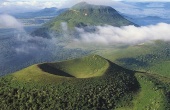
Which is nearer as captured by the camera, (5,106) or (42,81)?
(5,106)

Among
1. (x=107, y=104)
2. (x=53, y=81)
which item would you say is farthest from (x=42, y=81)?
(x=107, y=104)

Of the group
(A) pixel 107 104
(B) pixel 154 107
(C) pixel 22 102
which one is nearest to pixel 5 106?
(C) pixel 22 102

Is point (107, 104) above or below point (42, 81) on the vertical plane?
below

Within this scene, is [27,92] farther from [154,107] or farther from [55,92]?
[154,107]

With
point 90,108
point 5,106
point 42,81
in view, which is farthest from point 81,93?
point 5,106

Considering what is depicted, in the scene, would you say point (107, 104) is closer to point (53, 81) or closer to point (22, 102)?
point (53, 81)

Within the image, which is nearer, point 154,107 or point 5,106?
point 5,106

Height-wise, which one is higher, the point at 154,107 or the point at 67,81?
the point at 67,81

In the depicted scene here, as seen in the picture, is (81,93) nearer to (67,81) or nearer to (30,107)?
(67,81)
